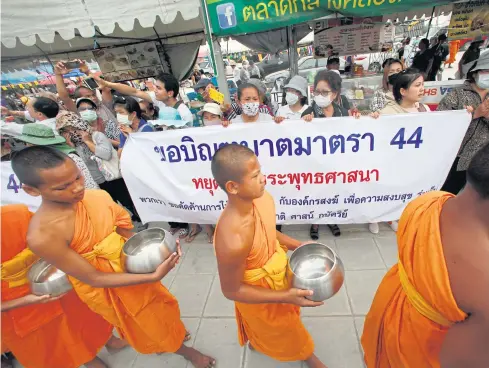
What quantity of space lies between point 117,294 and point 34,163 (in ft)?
3.18

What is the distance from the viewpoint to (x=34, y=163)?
1.39 metres

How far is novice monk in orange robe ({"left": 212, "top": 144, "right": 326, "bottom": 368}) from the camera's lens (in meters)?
1.32

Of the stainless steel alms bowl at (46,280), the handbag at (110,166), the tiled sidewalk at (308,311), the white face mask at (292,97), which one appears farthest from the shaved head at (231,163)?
the handbag at (110,166)

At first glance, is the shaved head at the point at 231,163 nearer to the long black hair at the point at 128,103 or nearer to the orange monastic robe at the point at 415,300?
the orange monastic robe at the point at 415,300

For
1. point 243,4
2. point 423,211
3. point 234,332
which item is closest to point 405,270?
point 423,211

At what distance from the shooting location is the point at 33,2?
10.9ft

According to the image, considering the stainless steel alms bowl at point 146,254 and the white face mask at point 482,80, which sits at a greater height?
the white face mask at point 482,80

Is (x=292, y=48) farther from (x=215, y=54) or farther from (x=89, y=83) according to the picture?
(x=89, y=83)

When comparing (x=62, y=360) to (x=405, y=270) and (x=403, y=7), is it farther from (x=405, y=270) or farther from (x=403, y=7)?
(x=403, y=7)

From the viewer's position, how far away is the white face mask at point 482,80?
2.55 meters

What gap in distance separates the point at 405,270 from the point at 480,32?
6980 mm

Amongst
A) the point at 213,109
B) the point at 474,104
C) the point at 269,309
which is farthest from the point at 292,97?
the point at 269,309

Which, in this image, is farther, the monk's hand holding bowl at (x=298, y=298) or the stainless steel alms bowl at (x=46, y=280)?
the stainless steel alms bowl at (x=46, y=280)

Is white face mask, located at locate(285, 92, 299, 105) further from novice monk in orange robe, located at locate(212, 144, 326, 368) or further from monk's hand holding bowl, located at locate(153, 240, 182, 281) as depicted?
monk's hand holding bowl, located at locate(153, 240, 182, 281)
